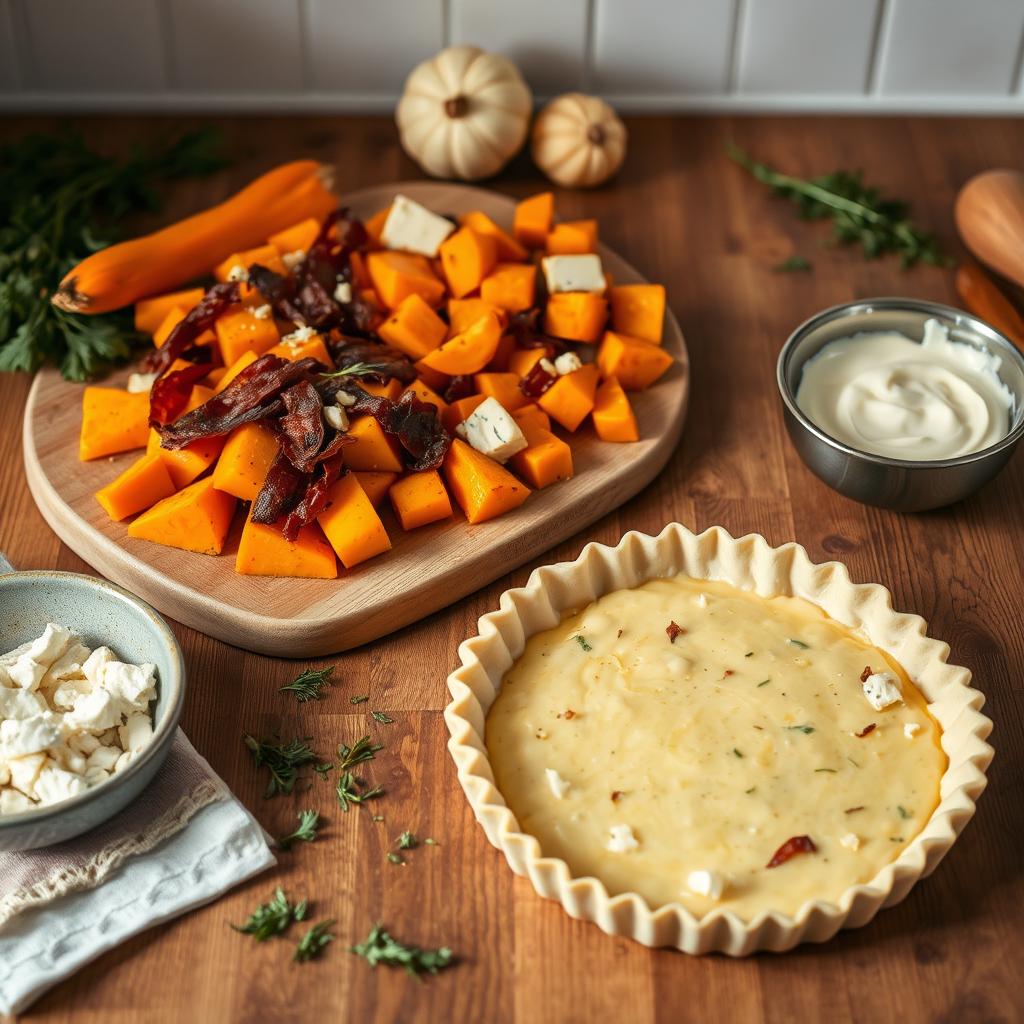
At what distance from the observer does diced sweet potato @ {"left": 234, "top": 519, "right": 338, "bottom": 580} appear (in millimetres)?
2971

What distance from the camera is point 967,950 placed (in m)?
2.45

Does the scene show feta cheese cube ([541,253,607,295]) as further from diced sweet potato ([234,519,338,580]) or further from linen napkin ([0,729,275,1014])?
linen napkin ([0,729,275,1014])

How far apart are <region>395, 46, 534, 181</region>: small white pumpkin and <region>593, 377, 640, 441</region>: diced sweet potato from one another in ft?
3.81

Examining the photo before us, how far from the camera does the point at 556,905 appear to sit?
8.23ft

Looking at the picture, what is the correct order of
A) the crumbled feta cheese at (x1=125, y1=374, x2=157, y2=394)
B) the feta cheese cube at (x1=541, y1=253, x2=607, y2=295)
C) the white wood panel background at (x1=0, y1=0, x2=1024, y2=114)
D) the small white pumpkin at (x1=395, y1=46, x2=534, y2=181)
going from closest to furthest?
1. the crumbled feta cheese at (x1=125, y1=374, x2=157, y2=394)
2. the feta cheese cube at (x1=541, y1=253, x2=607, y2=295)
3. the small white pumpkin at (x1=395, y1=46, x2=534, y2=181)
4. the white wood panel background at (x1=0, y1=0, x2=1024, y2=114)

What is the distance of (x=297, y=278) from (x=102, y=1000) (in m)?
1.92

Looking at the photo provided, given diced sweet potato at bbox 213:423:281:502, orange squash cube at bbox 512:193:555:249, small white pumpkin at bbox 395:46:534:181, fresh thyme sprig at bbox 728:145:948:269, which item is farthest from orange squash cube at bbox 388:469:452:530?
fresh thyme sprig at bbox 728:145:948:269

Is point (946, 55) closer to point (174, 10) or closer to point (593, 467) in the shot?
point (593, 467)

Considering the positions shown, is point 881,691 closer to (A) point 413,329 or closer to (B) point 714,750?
(B) point 714,750

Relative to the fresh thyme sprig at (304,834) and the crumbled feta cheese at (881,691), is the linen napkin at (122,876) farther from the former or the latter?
the crumbled feta cheese at (881,691)

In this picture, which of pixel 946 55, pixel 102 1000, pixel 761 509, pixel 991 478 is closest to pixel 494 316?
pixel 761 509

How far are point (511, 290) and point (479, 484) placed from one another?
696 millimetres

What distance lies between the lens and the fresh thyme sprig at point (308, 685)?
2.90 meters

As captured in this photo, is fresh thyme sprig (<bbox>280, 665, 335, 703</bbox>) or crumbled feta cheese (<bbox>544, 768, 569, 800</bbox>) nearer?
crumbled feta cheese (<bbox>544, 768, 569, 800</bbox>)
